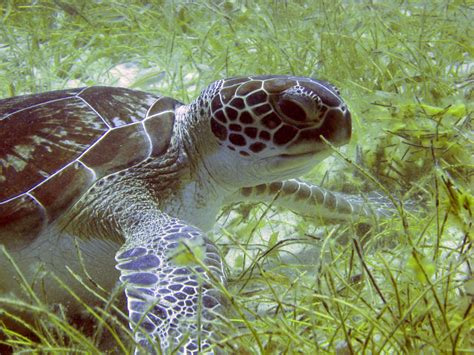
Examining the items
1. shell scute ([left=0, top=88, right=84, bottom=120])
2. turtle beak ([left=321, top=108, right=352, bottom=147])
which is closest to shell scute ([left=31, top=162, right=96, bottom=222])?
shell scute ([left=0, top=88, right=84, bottom=120])

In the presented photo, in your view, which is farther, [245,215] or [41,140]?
[245,215]

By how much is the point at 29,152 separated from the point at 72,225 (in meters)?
0.33

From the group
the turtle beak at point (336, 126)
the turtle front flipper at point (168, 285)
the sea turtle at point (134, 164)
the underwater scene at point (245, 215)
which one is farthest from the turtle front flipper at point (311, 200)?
the turtle front flipper at point (168, 285)

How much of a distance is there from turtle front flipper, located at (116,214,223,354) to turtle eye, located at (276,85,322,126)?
21.5 inches

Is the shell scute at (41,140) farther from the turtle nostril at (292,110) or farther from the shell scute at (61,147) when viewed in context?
the turtle nostril at (292,110)

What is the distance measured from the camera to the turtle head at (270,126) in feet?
5.21

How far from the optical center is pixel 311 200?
215 cm

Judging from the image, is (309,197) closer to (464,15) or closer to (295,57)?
(295,57)

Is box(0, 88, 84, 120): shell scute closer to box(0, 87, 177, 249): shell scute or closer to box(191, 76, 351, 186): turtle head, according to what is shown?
box(0, 87, 177, 249): shell scute

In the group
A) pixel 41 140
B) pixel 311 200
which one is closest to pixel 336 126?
pixel 311 200

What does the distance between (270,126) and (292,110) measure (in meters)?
0.10

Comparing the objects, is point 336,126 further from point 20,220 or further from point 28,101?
point 28,101

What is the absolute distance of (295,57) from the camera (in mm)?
3104

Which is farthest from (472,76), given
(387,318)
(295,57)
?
(387,318)
